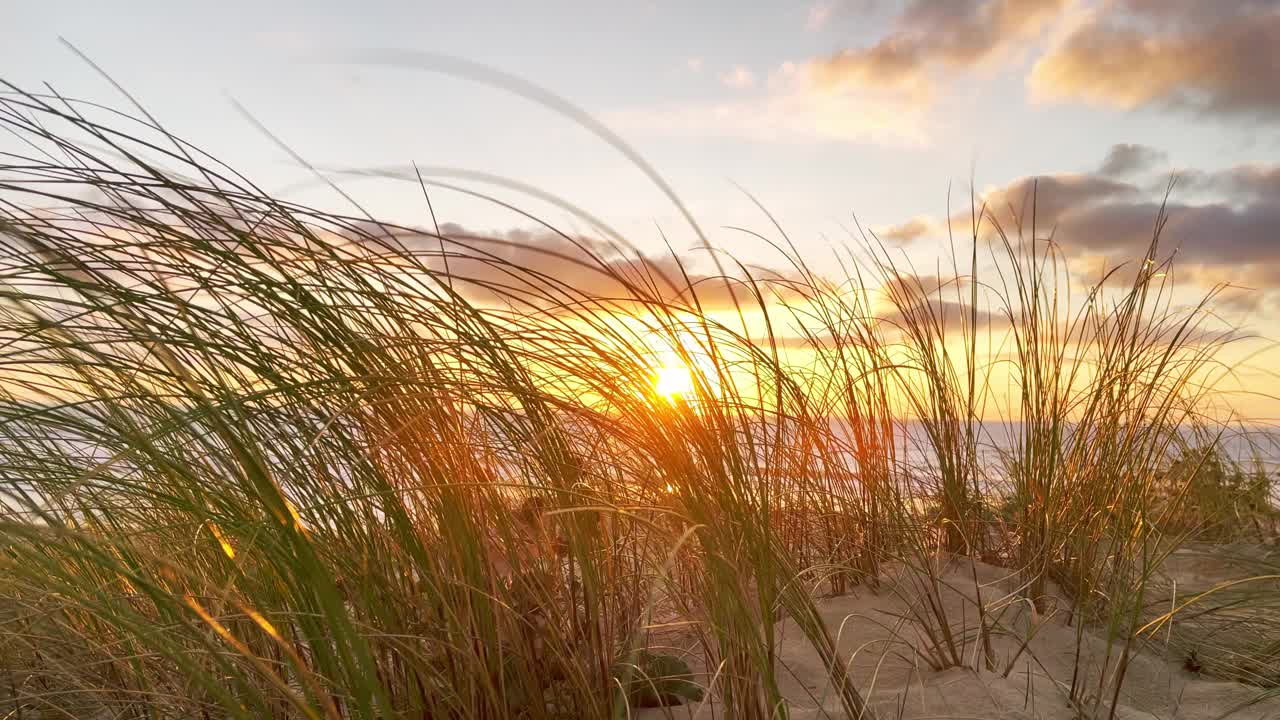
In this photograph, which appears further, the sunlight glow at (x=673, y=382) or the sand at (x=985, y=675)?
the sand at (x=985, y=675)

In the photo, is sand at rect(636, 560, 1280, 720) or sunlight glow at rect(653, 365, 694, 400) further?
sand at rect(636, 560, 1280, 720)

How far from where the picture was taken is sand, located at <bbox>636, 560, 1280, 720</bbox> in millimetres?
1828

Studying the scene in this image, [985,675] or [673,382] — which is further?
[985,675]

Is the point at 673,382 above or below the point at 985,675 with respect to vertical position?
above

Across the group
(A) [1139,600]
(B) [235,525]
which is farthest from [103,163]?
(A) [1139,600]

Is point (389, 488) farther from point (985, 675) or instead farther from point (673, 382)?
point (985, 675)

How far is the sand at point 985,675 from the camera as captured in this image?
183 cm

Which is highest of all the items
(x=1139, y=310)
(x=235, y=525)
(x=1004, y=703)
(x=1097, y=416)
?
(x=1139, y=310)

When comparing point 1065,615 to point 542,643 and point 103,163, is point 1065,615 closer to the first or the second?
point 542,643

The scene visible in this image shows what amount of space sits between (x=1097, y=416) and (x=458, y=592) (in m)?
2.12

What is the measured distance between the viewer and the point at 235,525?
4.29 feet

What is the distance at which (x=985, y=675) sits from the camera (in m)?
1.97

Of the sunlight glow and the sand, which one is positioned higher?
the sunlight glow

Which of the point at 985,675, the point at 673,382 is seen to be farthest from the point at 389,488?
the point at 985,675
